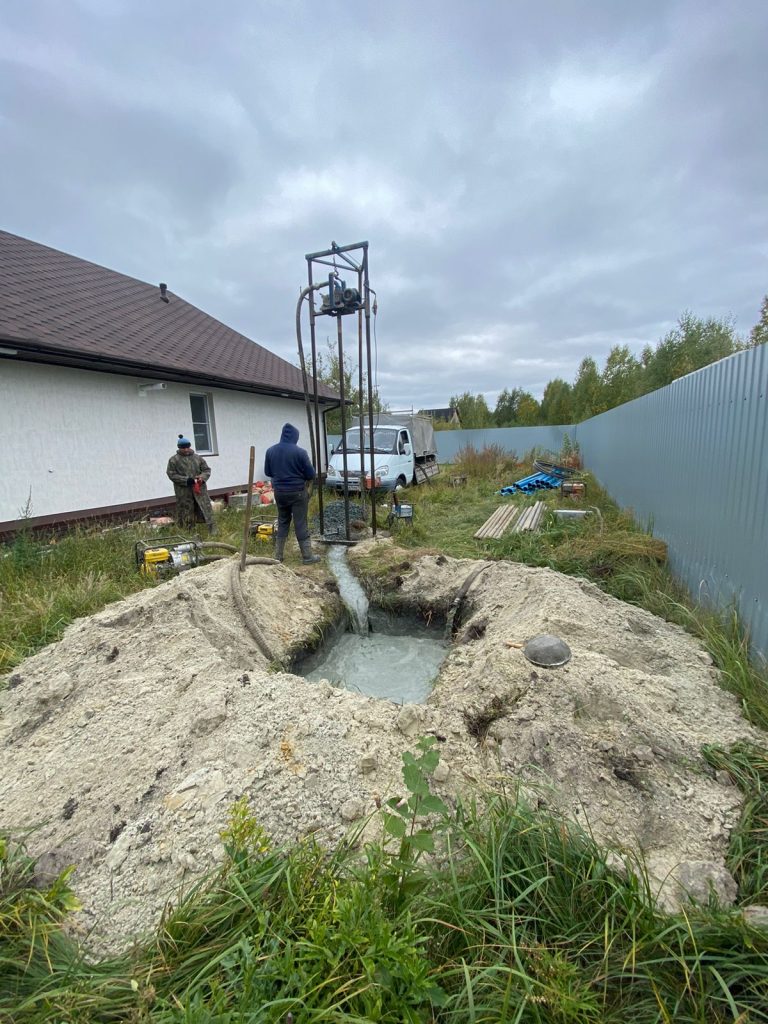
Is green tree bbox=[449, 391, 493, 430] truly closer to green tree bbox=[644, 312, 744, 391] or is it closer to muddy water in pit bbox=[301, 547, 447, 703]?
green tree bbox=[644, 312, 744, 391]

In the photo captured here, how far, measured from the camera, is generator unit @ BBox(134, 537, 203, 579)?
510 centimetres

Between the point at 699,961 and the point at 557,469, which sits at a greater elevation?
the point at 557,469

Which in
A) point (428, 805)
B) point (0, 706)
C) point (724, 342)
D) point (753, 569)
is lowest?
point (0, 706)

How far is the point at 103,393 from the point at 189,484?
2353 millimetres

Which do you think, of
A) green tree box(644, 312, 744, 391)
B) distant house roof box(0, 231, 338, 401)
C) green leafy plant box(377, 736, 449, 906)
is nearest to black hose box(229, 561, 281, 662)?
green leafy plant box(377, 736, 449, 906)

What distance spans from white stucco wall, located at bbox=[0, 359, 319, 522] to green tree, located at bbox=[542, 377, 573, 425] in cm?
3049

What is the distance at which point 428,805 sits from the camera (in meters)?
1.40

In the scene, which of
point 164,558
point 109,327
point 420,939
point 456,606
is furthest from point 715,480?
point 109,327

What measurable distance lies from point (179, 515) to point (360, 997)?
279 inches

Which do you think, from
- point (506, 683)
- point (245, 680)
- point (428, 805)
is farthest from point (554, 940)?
point (245, 680)

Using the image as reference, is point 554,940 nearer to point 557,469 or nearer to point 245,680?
point 245,680

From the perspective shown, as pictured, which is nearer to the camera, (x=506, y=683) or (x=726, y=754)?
(x=726, y=754)

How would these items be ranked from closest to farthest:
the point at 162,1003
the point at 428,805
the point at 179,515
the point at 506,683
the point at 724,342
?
1. the point at 162,1003
2. the point at 428,805
3. the point at 506,683
4. the point at 179,515
5. the point at 724,342

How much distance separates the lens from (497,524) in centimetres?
776
